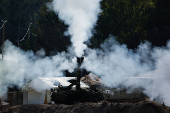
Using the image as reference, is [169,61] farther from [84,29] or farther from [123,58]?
[84,29]

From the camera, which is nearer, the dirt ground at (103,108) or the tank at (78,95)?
the dirt ground at (103,108)

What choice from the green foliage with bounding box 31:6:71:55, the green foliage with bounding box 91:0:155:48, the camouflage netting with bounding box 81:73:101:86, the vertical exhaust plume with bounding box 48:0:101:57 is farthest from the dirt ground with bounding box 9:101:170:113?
the green foliage with bounding box 91:0:155:48

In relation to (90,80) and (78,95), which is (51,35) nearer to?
(90,80)

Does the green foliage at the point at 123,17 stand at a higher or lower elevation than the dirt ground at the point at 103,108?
higher

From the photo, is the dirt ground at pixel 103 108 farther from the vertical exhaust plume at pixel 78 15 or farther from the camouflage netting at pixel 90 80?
the camouflage netting at pixel 90 80

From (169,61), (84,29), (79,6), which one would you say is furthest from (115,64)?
(79,6)

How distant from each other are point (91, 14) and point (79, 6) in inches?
71.7

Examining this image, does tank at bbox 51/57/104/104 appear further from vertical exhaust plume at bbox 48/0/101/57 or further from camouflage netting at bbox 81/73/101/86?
camouflage netting at bbox 81/73/101/86

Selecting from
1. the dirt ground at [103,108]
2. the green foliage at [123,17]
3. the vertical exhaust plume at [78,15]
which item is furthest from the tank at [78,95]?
the green foliage at [123,17]

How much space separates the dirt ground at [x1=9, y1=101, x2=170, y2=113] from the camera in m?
11.5

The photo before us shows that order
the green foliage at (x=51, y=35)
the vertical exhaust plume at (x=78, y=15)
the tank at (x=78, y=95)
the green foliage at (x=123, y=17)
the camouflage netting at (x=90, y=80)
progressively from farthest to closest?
the green foliage at (x=123, y=17) → the green foliage at (x=51, y=35) → the camouflage netting at (x=90, y=80) → the vertical exhaust plume at (x=78, y=15) → the tank at (x=78, y=95)

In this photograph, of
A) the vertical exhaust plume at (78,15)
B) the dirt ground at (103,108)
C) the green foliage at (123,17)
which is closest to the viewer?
the dirt ground at (103,108)

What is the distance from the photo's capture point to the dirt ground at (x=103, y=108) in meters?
11.5

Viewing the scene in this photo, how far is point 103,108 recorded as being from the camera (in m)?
12.7
